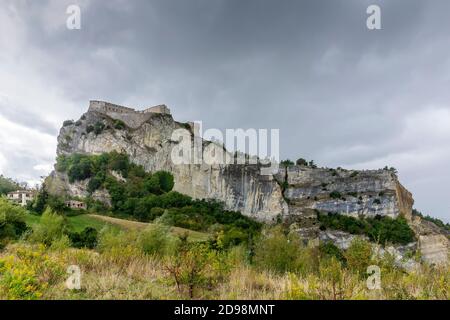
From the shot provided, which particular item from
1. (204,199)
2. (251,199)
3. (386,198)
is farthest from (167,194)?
(386,198)

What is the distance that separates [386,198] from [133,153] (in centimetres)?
5648

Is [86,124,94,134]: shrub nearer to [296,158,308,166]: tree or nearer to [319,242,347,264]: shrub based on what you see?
[296,158,308,166]: tree

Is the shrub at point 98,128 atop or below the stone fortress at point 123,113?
below

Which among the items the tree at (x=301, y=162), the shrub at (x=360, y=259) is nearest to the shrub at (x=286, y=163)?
the tree at (x=301, y=162)

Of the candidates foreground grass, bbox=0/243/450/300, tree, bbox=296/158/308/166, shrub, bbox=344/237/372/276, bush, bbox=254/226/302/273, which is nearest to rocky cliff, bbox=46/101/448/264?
tree, bbox=296/158/308/166

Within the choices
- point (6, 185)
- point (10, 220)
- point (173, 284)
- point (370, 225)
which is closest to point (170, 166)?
point (6, 185)

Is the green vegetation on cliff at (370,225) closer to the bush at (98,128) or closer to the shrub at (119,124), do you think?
the shrub at (119,124)

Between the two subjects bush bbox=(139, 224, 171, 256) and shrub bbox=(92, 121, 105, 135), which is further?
shrub bbox=(92, 121, 105, 135)

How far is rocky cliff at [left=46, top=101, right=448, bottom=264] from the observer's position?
8275 cm

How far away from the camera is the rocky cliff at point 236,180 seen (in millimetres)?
82750

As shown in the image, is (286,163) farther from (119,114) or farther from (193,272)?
(193,272)

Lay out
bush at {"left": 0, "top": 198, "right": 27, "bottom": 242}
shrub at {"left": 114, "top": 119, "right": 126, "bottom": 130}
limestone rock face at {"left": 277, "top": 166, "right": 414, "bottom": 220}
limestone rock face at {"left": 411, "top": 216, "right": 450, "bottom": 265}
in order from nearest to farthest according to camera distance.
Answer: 1. bush at {"left": 0, "top": 198, "right": 27, "bottom": 242}
2. limestone rock face at {"left": 411, "top": 216, "right": 450, "bottom": 265}
3. limestone rock face at {"left": 277, "top": 166, "right": 414, "bottom": 220}
4. shrub at {"left": 114, "top": 119, "right": 126, "bottom": 130}

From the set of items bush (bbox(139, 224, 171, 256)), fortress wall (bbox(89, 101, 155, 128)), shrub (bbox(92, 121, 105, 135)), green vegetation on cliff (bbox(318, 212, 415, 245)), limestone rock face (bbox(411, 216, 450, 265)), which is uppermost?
fortress wall (bbox(89, 101, 155, 128))

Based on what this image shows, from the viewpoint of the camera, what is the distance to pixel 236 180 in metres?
84.4
